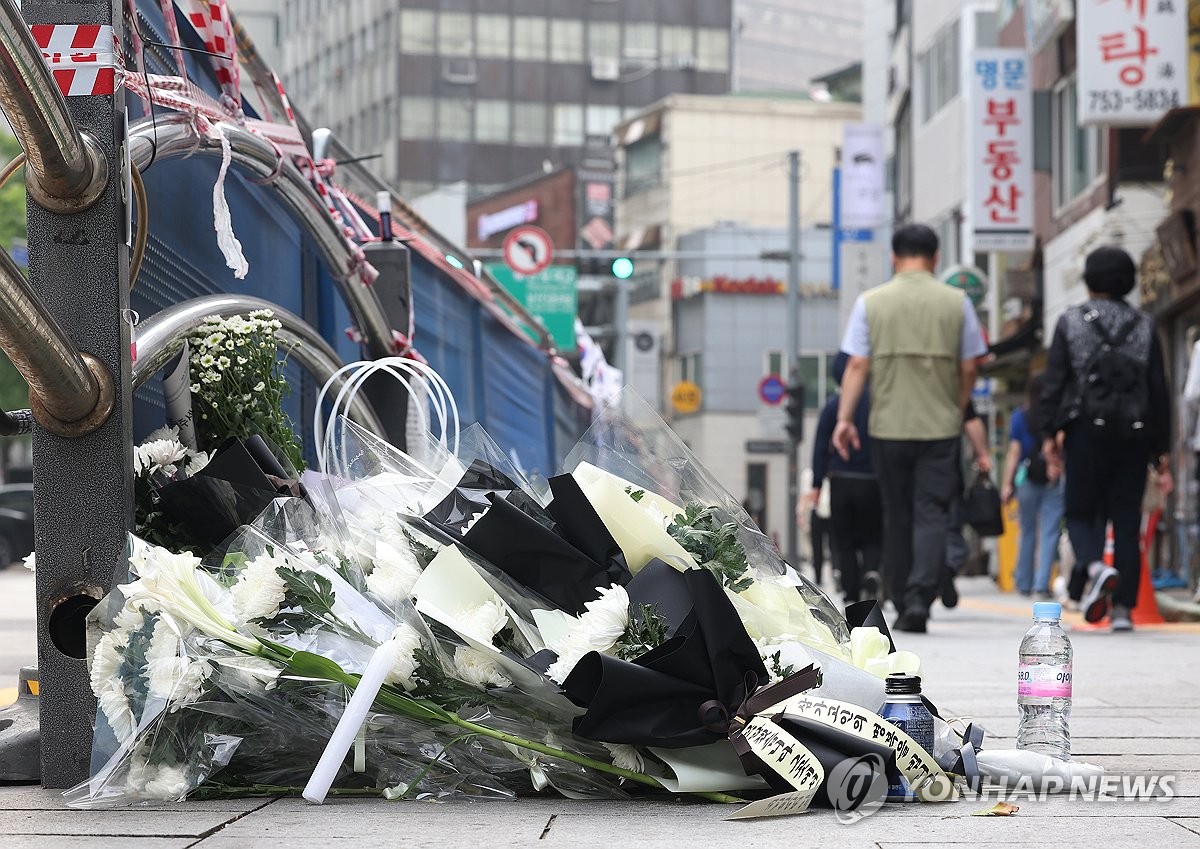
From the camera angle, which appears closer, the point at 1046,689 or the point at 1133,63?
the point at 1046,689

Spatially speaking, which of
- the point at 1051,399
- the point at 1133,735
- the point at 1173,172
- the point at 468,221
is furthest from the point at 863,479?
the point at 468,221

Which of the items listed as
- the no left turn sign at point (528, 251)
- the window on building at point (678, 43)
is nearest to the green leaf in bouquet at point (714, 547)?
the no left turn sign at point (528, 251)

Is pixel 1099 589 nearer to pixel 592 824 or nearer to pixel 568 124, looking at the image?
pixel 592 824

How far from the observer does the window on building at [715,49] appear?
8181 cm

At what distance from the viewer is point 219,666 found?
3.57 m

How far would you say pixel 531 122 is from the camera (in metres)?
79.6

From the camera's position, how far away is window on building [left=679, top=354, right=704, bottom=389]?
62531 millimetres

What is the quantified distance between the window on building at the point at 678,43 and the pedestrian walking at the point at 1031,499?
2608 inches

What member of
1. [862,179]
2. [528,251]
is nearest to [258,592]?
[528,251]

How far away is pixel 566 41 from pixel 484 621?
7803cm

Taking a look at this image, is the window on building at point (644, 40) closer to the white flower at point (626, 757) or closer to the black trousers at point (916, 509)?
the black trousers at point (916, 509)

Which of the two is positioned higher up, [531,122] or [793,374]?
[531,122]

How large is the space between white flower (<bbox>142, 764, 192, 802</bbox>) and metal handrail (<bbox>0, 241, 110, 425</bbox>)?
0.73 meters

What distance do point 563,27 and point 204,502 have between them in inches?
3052
